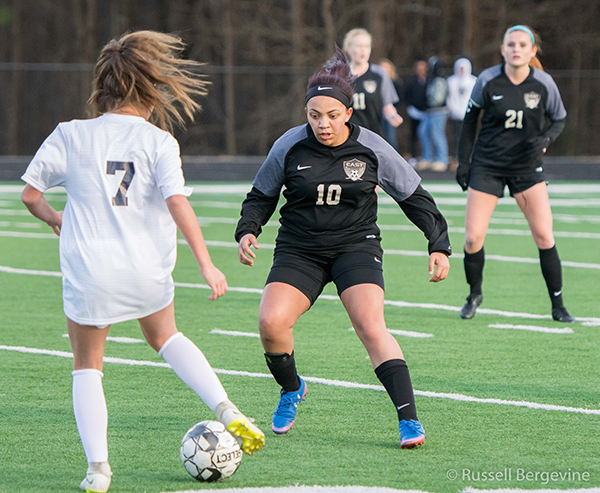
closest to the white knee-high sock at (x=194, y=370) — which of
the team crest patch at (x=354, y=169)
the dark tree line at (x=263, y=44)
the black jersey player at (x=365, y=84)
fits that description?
the team crest patch at (x=354, y=169)

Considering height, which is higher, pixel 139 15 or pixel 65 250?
pixel 139 15

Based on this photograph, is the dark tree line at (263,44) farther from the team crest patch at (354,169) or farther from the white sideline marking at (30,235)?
the team crest patch at (354,169)

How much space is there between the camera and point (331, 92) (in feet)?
15.4

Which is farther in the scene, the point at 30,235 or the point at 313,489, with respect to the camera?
the point at 30,235

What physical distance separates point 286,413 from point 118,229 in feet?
4.94

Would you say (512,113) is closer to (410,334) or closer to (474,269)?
(474,269)

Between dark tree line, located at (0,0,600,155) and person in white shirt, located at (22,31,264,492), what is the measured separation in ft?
77.6

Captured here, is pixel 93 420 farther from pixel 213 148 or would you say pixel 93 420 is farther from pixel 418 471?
pixel 213 148

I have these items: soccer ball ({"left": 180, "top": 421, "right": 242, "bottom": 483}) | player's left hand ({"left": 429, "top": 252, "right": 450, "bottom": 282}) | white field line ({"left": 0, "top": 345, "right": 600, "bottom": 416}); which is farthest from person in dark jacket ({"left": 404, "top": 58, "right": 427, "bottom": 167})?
soccer ball ({"left": 180, "top": 421, "right": 242, "bottom": 483})

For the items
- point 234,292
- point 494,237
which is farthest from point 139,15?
point 234,292

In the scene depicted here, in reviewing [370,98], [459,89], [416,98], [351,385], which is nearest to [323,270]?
[351,385]

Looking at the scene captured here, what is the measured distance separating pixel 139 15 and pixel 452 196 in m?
24.5

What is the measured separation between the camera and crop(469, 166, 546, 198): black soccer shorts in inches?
299

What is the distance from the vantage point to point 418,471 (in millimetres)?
4113
